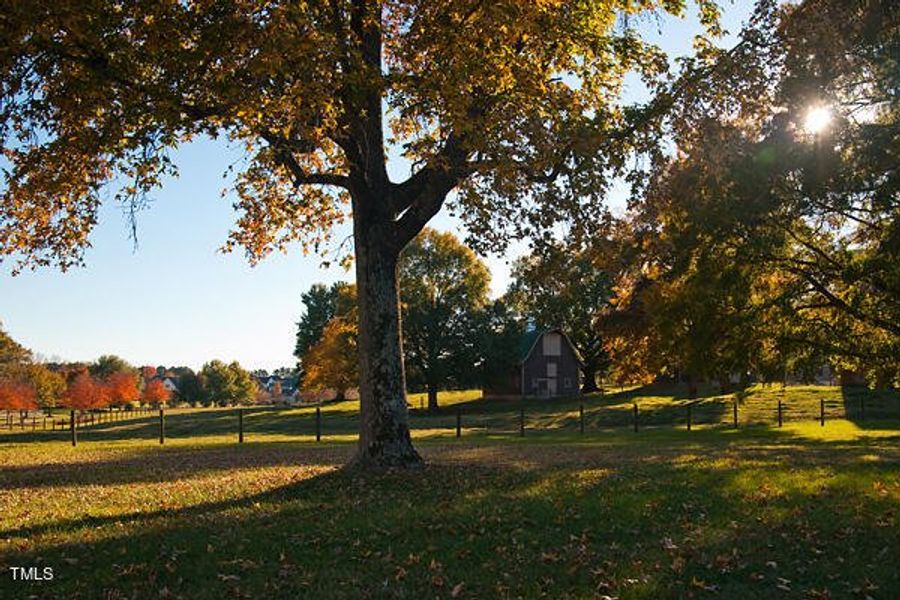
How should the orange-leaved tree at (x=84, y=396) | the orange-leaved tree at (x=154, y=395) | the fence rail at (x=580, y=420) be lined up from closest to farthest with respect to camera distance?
1. the fence rail at (x=580, y=420)
2. the orange-leaved tree at (x=84, y=396)
3. the orange-leaved tree at (x=154, y=395)

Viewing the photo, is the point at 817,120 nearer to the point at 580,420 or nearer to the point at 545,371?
the point at 580,420

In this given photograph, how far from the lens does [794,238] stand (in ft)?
77.9

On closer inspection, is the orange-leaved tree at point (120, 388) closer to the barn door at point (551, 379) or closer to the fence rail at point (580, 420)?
the fence rail at point (580, 420)

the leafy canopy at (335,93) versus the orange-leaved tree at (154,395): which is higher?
the leafy canopy at (335,93)

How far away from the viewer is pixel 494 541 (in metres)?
8.87

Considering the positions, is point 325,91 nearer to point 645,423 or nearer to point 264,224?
point 264,224

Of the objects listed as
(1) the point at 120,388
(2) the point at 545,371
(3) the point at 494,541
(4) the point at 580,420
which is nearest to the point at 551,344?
(2) the point at 545,371

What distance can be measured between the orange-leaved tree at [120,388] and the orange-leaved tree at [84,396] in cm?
230

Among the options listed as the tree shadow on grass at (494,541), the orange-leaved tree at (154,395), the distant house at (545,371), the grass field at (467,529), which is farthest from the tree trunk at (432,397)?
the orange-leaved tree at (154,395)

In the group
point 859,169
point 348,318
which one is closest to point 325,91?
point 859,169

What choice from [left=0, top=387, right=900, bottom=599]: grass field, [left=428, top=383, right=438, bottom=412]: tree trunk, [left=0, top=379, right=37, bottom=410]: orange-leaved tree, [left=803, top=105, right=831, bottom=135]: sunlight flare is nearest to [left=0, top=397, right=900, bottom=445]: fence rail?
[left=428, top=383, right=438, bottom=412]: tree trunk

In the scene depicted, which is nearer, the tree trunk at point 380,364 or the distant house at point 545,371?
the tree trunk at point 380,364

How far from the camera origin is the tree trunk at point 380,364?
47.1 ft

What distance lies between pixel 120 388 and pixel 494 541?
10266 centimetres
